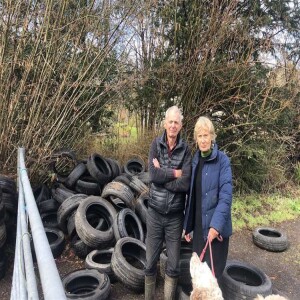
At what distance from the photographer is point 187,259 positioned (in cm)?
412

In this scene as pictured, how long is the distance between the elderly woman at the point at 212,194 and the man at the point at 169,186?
0.56 ft

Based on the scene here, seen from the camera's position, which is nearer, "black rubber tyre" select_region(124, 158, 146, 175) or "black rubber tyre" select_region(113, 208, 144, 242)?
"black rubber tyre" select_region(113, 208, 144, 242)

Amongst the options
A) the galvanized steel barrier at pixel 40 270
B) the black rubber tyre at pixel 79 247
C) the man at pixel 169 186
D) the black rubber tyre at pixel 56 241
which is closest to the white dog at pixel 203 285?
the man at pixel 169 186

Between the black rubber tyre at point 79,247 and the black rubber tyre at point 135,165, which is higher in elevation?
the black rubber tyre at point 135,165

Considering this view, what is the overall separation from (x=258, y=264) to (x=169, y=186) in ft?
10.4

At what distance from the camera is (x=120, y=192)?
18.0 feet

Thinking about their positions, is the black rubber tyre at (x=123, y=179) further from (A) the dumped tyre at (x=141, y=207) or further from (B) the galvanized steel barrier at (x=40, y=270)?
(B) the galvanized steel barrier at (x=40, y=270)

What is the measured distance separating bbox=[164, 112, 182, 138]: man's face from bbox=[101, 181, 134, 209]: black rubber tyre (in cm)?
252

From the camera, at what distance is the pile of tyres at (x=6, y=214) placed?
169 inches

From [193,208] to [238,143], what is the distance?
487 cm

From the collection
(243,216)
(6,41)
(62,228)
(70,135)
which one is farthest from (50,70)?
(243,216)

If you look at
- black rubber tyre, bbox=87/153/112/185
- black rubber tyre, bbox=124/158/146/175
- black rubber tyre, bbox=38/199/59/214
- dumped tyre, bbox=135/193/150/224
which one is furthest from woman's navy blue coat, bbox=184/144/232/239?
black rubber tyre, bbox=124/158/146/175

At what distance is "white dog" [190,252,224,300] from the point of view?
2137 millimetres

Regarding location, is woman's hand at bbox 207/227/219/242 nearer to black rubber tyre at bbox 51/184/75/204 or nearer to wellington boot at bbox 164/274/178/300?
wellington boot at bbox 164/274/178/300
